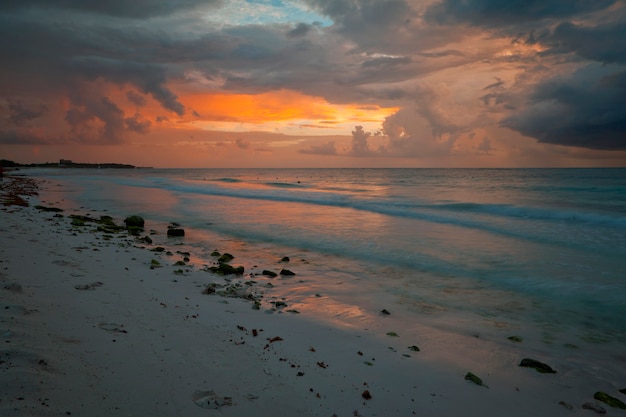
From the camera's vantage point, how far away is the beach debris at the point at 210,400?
3.55 metres

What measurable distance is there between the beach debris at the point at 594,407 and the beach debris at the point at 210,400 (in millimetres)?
4553

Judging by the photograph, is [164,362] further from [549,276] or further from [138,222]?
[138,222]

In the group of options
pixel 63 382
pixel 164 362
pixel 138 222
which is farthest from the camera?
pixel 138 222

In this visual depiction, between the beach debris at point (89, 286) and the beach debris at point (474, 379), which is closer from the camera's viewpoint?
the beach debris at point (474, 379)

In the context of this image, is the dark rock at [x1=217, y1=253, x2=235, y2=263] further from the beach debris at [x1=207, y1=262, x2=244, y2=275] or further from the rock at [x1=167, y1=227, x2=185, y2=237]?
the rock at [x1=167, y1=227, x2=185, y2=237]

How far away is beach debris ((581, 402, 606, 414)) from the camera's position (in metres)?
4.56

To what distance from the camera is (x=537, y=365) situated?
5.54 metres

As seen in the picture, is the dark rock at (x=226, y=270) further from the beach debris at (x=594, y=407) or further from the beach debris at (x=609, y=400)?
the beach debris at (x=609, y=400)

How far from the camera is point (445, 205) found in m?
31.6

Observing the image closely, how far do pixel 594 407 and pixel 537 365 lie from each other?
945 millimetres

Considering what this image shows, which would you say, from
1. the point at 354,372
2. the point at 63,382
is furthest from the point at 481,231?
the point at 63,382

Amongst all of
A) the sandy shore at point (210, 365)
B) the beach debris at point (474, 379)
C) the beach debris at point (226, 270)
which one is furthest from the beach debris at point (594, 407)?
the beach debris at point (226, 270)

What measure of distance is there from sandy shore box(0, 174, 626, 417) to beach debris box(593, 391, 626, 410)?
0.07 m

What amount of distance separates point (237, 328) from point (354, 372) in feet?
6.70
